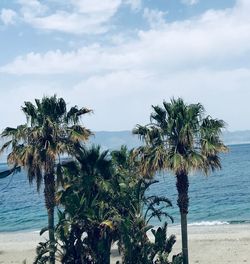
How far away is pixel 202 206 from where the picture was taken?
7500 cm

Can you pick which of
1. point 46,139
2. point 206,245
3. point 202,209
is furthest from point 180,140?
point 202,209

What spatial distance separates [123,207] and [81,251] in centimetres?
322

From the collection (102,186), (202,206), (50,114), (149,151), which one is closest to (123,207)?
(102,186)

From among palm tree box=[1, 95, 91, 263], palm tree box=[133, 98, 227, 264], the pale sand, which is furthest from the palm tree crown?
the pale sand

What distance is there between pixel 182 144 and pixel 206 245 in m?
17.9

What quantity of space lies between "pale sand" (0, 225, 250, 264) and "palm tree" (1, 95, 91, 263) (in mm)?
13546

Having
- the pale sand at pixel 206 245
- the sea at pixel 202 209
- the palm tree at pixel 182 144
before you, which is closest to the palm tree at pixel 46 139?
the palm tree at pixel 182 144

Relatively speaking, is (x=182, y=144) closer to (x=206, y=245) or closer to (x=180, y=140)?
(x=180, y=140)

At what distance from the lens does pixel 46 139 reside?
24.0 m

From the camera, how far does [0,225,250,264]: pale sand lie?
1316 inches

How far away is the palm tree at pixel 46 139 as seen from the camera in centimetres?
2345

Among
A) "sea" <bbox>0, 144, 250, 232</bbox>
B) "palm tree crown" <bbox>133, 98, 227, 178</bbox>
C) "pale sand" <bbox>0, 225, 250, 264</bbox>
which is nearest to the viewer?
"palm tree crown" <bbox>133, 98, 227, 178</bbox>

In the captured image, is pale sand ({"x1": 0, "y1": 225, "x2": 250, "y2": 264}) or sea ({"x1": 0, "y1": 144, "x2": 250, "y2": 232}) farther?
sea ({"x1": 0, "y1": 144, "x2": 250, "y2": 232})

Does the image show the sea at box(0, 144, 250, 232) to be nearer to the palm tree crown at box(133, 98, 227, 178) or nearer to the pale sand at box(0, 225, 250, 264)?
the pale sand at box(0, 225, 250, 264)
